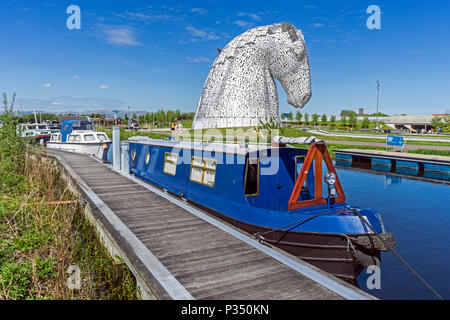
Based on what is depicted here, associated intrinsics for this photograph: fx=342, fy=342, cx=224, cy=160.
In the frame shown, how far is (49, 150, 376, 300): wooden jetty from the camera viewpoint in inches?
202

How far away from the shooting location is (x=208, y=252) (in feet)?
21.7

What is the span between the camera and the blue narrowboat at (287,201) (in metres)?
6.91

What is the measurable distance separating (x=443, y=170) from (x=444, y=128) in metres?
59.8

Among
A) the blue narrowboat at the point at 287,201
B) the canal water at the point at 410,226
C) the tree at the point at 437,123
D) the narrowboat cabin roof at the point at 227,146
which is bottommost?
the canal water at the point at 410,226

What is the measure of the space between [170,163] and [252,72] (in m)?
7.98

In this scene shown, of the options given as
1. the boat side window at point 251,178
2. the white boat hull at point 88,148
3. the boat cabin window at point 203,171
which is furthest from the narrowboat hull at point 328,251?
the white boat hull at point 88,148

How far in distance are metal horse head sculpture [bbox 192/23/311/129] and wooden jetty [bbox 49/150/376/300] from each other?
8.25 metres

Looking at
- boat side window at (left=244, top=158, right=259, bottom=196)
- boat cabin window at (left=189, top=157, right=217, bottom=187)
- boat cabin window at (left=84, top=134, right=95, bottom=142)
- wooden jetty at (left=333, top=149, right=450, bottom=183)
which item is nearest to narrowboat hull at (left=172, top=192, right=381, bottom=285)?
boat side window at (left=244, top=158, right=259, bottom=196)

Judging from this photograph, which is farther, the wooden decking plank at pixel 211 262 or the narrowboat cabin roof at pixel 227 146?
the narrowboat cabin roof at pixel 227 146

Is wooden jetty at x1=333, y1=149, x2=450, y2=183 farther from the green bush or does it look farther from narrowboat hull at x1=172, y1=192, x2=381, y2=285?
the green bush

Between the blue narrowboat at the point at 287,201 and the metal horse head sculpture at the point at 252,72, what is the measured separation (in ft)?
24.5

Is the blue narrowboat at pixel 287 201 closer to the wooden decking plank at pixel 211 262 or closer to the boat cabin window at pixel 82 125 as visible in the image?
the wooden decking plank at pixel 211 262

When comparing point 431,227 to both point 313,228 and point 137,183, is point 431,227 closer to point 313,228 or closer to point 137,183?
point 313,228

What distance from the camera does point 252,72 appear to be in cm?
1759
